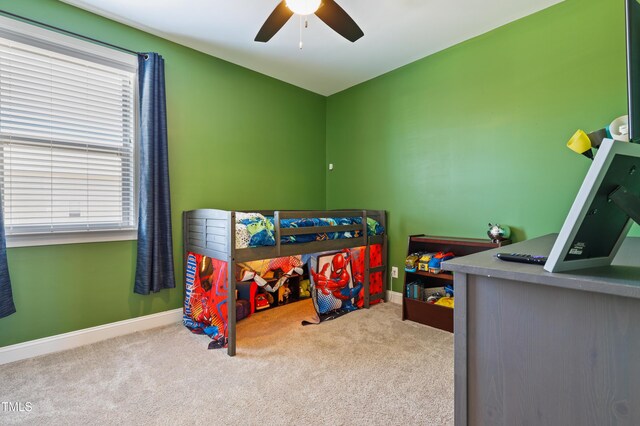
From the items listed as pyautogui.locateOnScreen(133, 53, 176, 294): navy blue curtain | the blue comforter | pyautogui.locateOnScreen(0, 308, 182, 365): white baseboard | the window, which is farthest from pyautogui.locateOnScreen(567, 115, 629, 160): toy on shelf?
pyautogui.locateOnScreen(0, 308, 182, 365): white baseboard

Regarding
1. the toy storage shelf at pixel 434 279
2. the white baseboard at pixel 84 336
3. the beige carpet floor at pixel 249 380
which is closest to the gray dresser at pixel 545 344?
the beige carpet floor at pixel 249 380

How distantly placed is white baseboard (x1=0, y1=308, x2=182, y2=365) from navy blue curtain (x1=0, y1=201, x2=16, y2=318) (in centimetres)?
28

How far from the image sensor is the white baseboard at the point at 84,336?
2.00 meters

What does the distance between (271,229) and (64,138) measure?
1.64 metres

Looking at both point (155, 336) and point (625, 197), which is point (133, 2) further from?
point (625, 197)

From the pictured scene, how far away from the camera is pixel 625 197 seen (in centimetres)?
67

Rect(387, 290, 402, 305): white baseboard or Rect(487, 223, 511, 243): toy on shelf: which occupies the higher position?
Rect(487, 223, 511, 243): toy on shelf

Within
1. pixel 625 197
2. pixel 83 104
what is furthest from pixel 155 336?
pixel 625 197

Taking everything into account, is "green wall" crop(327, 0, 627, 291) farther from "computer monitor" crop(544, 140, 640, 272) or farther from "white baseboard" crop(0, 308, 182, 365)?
"white baseboard" crop(0, 308, 182, 365)

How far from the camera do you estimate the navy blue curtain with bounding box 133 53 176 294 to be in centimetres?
241

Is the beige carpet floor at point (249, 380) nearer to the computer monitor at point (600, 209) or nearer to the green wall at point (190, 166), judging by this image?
the green wall at point (190, 166)

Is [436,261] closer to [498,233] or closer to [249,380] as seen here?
[498,233]

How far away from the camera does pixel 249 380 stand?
1770 mm

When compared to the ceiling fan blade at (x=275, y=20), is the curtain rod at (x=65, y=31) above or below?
above
